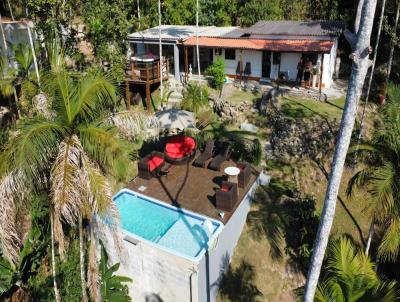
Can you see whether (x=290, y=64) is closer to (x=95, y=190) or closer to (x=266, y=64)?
(x=266, y=64)

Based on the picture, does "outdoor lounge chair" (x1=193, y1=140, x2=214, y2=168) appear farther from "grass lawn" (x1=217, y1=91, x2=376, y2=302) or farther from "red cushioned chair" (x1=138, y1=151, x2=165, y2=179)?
"grass lawn" (x1=217, y1=91, x2=376, y2=302)

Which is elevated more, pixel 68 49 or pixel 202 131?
pixel 68 49

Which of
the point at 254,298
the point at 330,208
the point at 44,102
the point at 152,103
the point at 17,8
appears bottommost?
the point at 254,298

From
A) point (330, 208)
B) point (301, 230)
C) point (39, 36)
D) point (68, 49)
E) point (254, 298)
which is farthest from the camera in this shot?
point (68, 49)

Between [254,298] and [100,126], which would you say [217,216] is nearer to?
[254,298]

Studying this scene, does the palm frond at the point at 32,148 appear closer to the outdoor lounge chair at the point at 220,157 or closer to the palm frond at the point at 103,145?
the palm frond at the point at 103,145

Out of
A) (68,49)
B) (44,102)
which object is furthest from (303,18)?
(44,102)

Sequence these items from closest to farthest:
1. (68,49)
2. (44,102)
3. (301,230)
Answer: (44,102)
(301,230)
(68,49)

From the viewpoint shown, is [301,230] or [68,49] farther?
[68,49]
